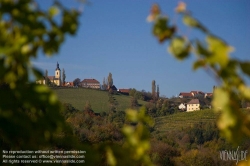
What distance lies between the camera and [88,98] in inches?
1992

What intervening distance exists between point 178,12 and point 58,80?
2650 inches

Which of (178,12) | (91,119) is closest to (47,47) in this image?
(178,12)

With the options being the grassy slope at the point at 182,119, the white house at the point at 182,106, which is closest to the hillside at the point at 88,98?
the grassy slope at the point at 182,119

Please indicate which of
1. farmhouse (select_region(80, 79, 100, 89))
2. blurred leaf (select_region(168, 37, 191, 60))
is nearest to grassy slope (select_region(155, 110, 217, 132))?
farmhouse (select_region(80, 79, 100, 89))

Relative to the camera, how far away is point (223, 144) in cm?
3228

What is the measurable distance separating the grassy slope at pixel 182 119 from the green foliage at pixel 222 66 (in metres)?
42.6

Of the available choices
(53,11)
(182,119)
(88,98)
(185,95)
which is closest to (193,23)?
(53,11)

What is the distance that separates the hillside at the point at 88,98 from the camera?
46.4 meters

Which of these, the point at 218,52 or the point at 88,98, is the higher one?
the point at 88,98

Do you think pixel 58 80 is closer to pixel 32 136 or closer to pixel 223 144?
pixel 223 144

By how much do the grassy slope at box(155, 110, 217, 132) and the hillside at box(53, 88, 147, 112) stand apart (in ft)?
21.8

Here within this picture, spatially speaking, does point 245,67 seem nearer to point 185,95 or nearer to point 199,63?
point 199,63

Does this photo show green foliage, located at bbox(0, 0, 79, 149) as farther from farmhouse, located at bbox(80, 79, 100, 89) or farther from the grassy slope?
farmhouse, located at bbox(80, 79, 100, 89)

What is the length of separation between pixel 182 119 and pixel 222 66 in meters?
47.0
